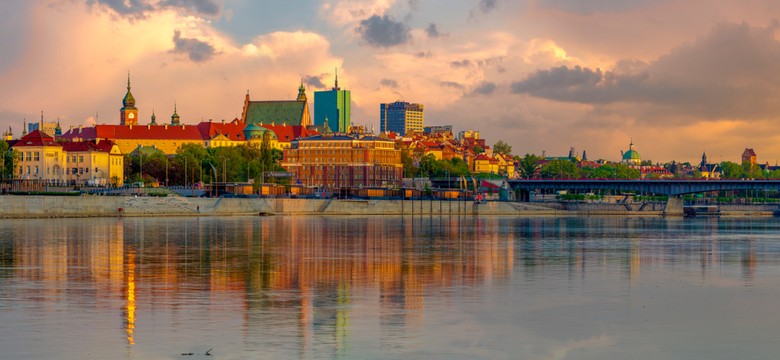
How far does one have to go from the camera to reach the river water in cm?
2737

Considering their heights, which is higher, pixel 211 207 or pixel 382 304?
pixel 211 207

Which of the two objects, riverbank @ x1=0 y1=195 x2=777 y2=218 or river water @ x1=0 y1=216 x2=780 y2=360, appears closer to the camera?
river water @ x1=0 y1=216 x2=780 y2=360

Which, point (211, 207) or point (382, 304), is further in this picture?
point (211, 207)

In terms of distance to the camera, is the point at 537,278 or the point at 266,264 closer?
the point at 537,278

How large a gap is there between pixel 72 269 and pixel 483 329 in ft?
79.7

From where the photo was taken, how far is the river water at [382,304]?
2737cm

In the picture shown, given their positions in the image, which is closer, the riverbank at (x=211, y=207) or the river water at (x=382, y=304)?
the river water at (x=382, y=304)

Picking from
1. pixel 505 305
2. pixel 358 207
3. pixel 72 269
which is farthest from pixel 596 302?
pixel 358 207

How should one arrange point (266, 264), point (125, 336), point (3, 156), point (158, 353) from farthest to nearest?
point (3, 156), point (266, 264), point (125, 336), point (158, 353)

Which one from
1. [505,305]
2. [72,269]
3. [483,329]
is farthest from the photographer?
[72,269]

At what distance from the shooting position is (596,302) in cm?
3691

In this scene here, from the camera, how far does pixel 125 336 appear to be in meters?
28.6

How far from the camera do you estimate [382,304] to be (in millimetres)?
35500

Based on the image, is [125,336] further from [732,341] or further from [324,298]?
[732,341]
